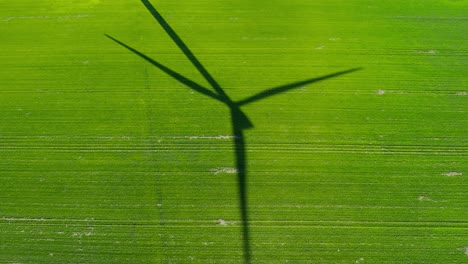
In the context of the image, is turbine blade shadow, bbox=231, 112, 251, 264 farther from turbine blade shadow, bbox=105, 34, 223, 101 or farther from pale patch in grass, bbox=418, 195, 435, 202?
pale patch in grass, bbox=418, 195, 435, 202

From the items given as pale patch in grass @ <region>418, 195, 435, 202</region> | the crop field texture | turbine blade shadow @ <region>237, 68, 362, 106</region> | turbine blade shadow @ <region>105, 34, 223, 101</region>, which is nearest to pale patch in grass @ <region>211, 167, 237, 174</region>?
the crop field texture

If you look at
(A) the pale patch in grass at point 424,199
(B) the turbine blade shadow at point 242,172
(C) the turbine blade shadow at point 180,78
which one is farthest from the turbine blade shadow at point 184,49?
(A) the pale patch in grass at point 424,199

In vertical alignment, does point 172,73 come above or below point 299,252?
above

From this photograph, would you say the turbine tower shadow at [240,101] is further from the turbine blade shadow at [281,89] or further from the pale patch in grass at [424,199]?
the pale patch in grass at [424,199]

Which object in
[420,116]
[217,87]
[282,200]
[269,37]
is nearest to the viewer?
[282,200]

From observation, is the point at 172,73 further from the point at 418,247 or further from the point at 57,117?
the point at 418,247

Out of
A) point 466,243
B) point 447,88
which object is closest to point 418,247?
point 466,243

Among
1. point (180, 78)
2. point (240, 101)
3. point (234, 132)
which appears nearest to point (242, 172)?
point (234, 132)
